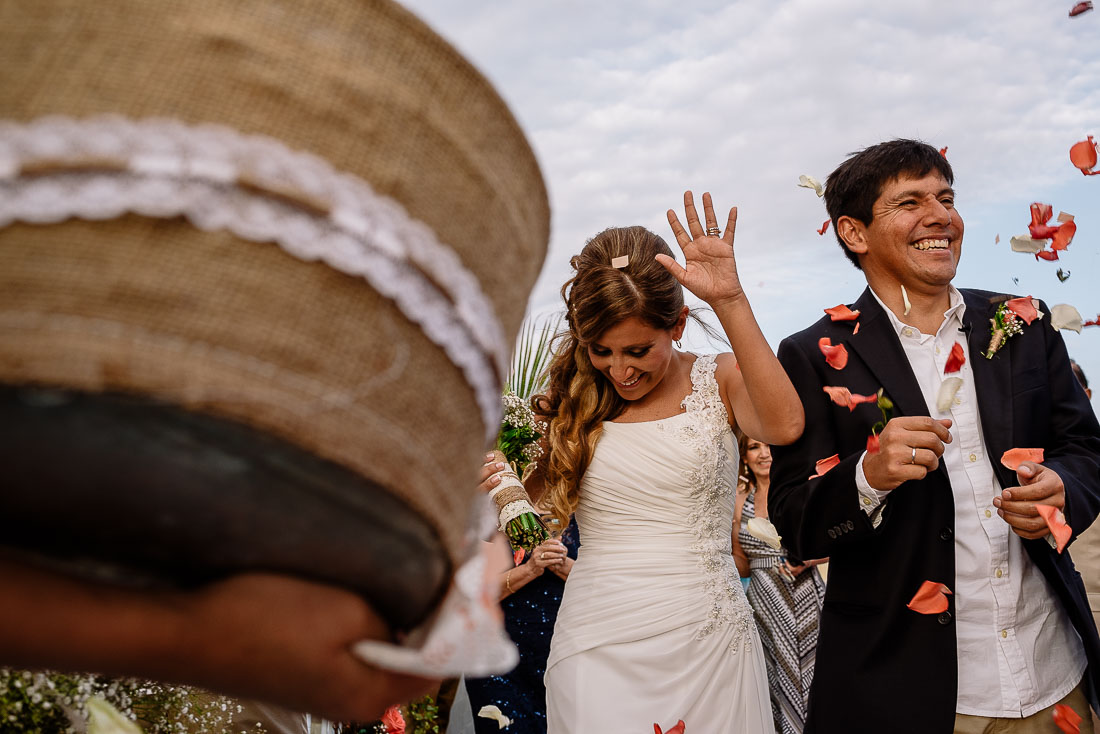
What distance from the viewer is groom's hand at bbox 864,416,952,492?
2564mm

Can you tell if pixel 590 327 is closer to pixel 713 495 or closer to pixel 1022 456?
pixel 713 495

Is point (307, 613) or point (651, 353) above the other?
point (651, 353)

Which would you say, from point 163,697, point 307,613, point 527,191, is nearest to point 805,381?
point 163,697

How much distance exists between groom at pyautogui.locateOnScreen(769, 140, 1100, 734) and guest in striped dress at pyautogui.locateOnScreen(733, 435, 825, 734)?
2362mm

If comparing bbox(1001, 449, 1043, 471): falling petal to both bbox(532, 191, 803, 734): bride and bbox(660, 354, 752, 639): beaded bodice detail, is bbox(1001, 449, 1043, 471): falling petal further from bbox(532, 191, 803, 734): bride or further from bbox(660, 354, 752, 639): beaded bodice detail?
bbox(660, 354, 752, 639): beaded bodice detail

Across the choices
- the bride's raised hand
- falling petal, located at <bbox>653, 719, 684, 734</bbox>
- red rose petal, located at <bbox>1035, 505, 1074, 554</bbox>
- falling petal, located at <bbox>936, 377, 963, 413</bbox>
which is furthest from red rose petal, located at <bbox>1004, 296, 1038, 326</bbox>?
falling petal, located at <bbox>653, 719, 684, 734</bbox>

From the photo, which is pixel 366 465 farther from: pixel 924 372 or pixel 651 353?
pixel 651 353

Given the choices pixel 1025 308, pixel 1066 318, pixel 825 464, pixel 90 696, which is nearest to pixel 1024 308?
pixel 1025 308

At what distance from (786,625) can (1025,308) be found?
10.5 ft

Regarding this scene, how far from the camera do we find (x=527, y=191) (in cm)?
81

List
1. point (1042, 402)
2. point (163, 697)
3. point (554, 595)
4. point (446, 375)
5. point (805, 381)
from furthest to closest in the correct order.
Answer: point (554, 595) < point (805, 381) < point (1042, 402) < point (163, 697) < point (446, 375)

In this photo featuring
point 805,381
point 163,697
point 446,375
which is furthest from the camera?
point 805,381

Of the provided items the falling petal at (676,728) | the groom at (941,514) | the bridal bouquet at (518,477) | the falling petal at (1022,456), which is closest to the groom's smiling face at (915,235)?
the groom at (941,514)

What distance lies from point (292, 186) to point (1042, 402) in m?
2.92
